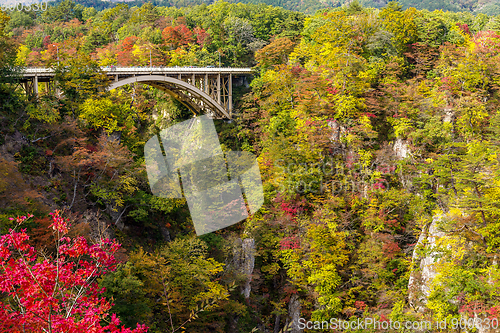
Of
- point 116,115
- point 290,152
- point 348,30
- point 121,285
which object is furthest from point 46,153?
point 348,30

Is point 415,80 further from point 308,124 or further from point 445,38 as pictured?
point 308,124

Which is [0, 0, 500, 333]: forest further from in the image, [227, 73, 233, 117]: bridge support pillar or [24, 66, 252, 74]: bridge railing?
[227, 73, 233, 117]: bridge support pillar

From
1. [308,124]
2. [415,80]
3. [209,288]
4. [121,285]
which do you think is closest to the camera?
[121,285]

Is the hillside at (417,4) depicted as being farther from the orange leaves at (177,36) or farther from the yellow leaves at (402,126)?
the yellow leaves at (402,126)

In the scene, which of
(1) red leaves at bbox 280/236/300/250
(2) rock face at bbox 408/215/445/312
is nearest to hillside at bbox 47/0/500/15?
(1) red leaves at bbox 280/236/300/250

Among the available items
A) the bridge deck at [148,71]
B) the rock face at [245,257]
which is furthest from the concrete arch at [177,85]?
the rock face at [245,257]
